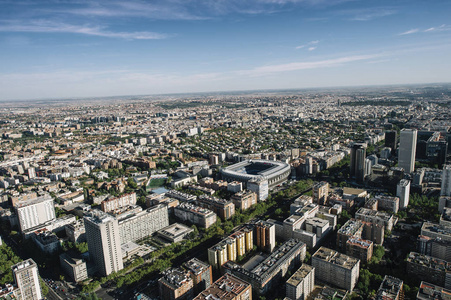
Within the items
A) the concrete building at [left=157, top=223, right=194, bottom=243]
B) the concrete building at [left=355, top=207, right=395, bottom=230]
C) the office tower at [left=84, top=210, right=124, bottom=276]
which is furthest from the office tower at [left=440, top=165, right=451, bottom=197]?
the office tower at [left=84, top=210, right=124, bottom=276]

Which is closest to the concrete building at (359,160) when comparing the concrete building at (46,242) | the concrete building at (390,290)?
the concrete building at (390,290)

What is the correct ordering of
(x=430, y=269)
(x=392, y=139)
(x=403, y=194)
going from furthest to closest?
(x=392, y=139)
(x=403, y=194)
(x=430, y=269)

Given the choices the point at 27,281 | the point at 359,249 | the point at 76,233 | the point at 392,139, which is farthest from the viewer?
the point at 392,139

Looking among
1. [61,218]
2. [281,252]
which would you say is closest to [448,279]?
[281,252]

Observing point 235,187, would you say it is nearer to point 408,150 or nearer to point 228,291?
point 228,291

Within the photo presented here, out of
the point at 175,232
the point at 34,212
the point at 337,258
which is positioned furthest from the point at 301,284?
the point at 34,212

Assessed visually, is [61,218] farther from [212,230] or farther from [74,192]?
[212,230]

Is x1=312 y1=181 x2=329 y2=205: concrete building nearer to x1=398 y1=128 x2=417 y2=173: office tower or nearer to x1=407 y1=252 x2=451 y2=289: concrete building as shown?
x1=407 y1=252 x2=451 y2=289: concrete building
